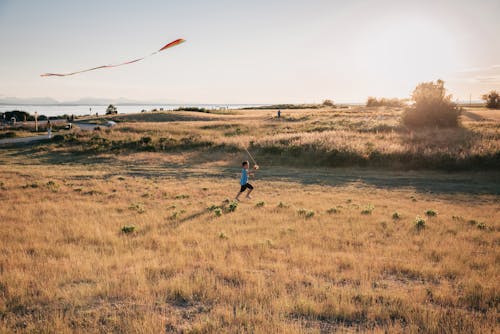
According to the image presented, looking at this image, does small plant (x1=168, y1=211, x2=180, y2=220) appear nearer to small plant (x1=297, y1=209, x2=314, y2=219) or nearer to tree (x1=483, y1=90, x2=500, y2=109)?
small plant (x1=297, y1=209, x2=314, y2=219)

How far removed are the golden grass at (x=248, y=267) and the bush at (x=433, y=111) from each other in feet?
98.1

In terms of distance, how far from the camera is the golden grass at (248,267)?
5.18 m

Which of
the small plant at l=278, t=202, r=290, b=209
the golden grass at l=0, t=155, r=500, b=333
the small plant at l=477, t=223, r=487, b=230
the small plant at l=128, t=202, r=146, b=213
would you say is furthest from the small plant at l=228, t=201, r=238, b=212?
the small plant at l=477, t=223, r=487, b=230

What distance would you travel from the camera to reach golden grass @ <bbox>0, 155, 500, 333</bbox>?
5184mm

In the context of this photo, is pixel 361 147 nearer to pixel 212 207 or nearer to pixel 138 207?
→ pixel 212 207

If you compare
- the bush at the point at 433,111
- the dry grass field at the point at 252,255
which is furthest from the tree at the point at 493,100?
the dry grass field at the point at 252,255

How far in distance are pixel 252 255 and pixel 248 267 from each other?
72 cm

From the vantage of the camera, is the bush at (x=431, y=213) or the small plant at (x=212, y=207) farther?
the small plant at (x=212, y=207)

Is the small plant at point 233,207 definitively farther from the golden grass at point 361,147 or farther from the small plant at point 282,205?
the golden grass at point 361,147

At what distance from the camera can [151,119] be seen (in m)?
72.8

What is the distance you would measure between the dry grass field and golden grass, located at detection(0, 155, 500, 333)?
0.04 metres

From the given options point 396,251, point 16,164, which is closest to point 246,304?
point 396,251

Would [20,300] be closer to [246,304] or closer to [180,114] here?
[246,304]

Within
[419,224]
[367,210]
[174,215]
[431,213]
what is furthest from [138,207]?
[431,213]
